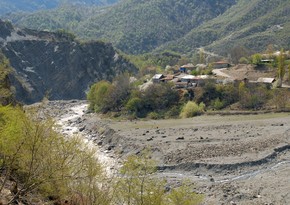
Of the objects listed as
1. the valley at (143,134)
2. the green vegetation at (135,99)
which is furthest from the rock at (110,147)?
the green vegetation at (135,99)

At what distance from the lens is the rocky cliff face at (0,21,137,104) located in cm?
12862

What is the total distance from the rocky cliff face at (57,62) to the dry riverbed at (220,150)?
7175 cm

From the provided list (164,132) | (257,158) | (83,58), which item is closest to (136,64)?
(83,58)

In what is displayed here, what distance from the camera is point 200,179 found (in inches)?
1339

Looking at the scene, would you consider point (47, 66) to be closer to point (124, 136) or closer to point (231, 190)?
point (124, 136)

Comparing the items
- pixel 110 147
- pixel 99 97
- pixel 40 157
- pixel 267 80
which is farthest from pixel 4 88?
pixel 267 80

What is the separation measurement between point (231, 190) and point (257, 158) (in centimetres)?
846

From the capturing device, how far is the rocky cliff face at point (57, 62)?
422ft

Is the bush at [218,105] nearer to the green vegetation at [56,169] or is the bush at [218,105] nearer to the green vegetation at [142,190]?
the green vegetation at [56,169]

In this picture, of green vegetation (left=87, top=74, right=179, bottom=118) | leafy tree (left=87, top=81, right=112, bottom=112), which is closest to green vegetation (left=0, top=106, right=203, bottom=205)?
green vegetation (left=87, top=74, right=179, bottom=118)

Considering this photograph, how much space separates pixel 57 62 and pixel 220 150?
354ft

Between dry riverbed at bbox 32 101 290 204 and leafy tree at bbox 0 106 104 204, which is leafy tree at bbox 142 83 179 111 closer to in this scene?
dry riverbed at bbox 32 101 290 204

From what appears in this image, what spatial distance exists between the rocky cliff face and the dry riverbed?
71.7 m

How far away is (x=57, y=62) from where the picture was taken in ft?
453
